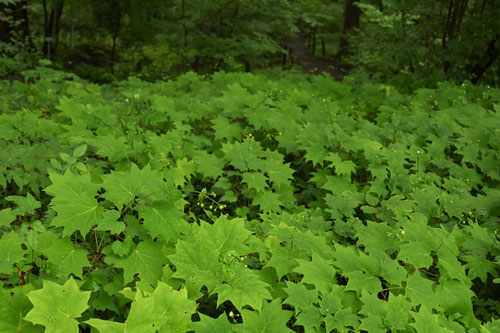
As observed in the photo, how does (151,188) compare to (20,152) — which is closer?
(151,188)

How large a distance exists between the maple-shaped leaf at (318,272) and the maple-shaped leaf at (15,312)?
4.91 ft

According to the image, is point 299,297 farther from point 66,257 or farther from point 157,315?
point 66,257

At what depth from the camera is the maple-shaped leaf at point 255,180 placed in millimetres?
3455

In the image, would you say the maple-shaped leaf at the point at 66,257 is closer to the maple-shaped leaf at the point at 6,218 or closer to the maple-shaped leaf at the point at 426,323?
the maple-shaped leaf at the point at 6,218

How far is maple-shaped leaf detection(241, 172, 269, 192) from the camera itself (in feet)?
11.3

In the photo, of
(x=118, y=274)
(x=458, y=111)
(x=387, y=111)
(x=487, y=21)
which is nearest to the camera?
(x=118, y=274)

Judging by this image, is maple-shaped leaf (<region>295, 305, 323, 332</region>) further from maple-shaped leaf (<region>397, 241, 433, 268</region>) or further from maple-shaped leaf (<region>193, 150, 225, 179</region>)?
maple-shaped leaf (<region>193, 150, 225, 179</region>)

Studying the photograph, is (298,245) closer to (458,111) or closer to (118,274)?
(118,274)

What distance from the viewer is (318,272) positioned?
226cm

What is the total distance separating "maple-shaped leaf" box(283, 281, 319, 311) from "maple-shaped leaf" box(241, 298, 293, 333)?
0.33 ft

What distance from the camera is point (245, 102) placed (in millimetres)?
4898

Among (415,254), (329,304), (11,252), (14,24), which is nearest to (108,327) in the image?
(11,252)

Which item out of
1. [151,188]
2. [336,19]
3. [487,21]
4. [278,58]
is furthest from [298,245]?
[336,19]

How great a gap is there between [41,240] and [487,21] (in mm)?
9259
